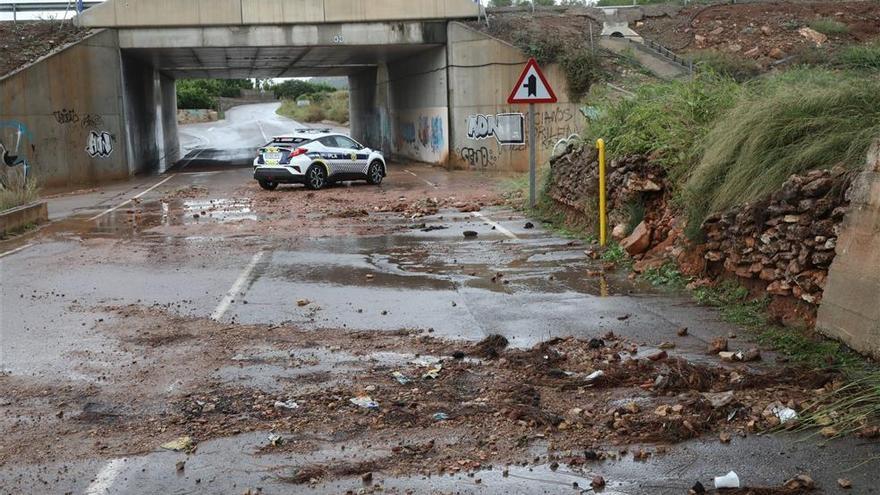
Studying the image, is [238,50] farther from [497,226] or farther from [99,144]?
[497,226]

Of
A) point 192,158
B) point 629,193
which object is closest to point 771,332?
point 629,193

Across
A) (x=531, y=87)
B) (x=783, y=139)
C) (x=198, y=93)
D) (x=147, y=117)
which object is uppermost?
(x=198, y=93)

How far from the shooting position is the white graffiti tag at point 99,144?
31234 mm

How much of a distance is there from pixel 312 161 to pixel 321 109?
2460 inches

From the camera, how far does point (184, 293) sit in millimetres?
10852

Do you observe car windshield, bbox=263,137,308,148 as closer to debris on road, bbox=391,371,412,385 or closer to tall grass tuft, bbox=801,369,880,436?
debris on road, bbox=391,371,412,385

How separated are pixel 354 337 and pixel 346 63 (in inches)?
1421

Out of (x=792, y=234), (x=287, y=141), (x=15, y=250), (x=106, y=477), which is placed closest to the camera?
(x=106, y=477)

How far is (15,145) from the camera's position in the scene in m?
28.8

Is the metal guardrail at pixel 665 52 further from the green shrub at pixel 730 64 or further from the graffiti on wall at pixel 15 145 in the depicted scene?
the graffiti on wall at pixel 15 145

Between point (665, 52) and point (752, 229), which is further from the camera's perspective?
point (665, 52)

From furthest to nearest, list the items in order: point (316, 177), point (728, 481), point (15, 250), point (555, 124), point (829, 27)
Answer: point (829, 27), point (555, 124), point (316, 177), point (15, 250), point (728, 481)

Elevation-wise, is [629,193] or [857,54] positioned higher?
[857,54]

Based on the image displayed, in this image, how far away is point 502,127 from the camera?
102ft
